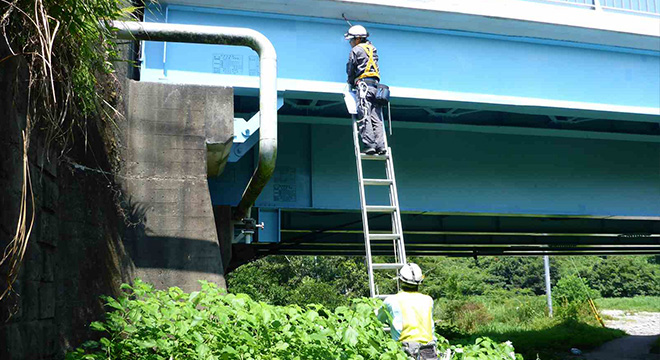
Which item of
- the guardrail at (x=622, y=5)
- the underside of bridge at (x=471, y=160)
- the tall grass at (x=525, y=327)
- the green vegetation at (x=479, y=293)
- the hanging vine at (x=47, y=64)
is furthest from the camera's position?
the green vegetation at (x=479, y=293)

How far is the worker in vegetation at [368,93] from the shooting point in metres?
8.08

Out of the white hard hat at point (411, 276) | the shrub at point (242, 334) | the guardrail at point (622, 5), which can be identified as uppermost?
the guardrail at point (622, 5)

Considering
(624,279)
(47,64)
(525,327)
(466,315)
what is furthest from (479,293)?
(47,64)

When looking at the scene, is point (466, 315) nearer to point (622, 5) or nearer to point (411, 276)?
point (622, 5)

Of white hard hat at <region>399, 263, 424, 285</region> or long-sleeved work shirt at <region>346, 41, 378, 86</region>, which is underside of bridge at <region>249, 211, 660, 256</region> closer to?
long-sleeved work shirt at <region>346, 41, 378, 86</region>

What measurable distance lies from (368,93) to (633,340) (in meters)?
24.0

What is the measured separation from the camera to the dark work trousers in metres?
8.07

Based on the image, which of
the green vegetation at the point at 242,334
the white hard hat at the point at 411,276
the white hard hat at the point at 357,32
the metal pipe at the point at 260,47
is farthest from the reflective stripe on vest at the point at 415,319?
the white hard hat at the point at 357,32

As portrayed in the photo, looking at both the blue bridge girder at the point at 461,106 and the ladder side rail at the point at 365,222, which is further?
the blue bridge girder at the point at 461,106

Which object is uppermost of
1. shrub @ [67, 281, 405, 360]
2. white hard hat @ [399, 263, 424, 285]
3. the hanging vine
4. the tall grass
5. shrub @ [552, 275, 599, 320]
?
the hanging vine

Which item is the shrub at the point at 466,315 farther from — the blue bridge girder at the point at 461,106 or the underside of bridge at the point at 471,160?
the blue bridge girder at the point at 461,106

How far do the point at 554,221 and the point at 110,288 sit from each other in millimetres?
10888

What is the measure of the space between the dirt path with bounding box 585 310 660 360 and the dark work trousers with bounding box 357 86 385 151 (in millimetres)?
17017

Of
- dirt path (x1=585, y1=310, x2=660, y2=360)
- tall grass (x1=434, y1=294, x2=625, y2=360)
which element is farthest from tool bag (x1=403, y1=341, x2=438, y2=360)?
dirt path (x1=585, y1=310, x2=660, y2=360)
